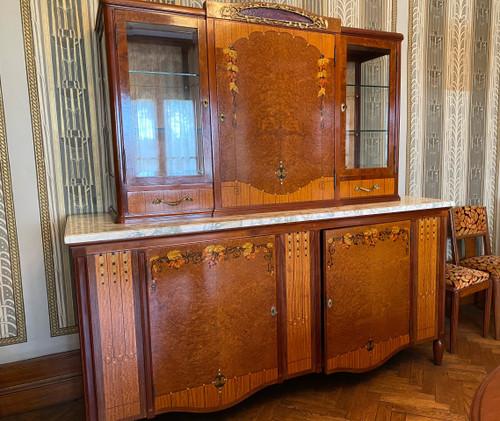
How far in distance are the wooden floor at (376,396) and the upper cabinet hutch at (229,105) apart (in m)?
1.01

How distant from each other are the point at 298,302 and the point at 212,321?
447 mm

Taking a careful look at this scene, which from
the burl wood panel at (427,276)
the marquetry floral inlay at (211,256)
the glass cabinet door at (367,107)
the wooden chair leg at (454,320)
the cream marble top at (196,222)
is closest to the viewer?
the cream marble top at (196,222)

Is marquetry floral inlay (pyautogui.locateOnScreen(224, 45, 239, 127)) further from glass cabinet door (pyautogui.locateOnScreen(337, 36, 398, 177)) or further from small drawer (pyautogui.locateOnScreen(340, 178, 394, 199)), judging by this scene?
small drawer (pyautogui.locateOnScreen(340, 178, 394, 199))

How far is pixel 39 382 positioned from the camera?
6.86ft

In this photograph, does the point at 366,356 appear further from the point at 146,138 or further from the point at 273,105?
the point at 146,138

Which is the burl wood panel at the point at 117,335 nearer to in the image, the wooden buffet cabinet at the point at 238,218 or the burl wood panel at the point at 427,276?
the wooden buffet cabinet at the point at 238,218

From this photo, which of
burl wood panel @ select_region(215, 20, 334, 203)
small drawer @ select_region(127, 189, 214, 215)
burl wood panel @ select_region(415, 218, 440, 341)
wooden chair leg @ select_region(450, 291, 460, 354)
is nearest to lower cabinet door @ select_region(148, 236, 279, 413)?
small drawer @ select_region(127, 189, 214, 215)

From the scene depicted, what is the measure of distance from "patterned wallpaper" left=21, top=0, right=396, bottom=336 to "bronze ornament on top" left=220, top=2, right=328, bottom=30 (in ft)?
1.81

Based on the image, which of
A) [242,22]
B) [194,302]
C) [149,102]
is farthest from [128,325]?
[242,22]

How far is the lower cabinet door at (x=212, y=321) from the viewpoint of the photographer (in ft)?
5.57

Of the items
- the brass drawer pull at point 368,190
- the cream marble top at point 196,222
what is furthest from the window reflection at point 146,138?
the brass drawer pull at point 368,190

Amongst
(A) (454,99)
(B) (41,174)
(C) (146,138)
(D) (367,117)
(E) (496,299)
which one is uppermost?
(A) (454,99)

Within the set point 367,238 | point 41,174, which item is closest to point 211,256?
point 367,238

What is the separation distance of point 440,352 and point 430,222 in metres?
0.80
